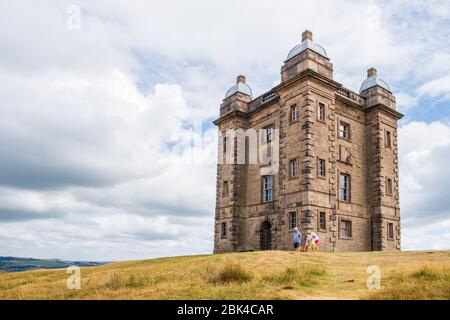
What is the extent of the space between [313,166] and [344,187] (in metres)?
4.11

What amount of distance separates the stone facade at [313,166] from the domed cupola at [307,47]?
0.39 feet

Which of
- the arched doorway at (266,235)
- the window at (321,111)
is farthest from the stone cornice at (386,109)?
the arched doorway at (266,235)

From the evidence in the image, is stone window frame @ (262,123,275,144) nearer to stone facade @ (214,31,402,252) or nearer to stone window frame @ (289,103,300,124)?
stone facade @ (214,31,402,252)

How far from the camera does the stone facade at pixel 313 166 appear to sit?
25.2 metres

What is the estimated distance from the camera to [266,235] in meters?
28.7

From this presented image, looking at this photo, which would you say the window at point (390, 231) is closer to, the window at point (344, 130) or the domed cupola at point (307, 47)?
the window at point (344, 130)

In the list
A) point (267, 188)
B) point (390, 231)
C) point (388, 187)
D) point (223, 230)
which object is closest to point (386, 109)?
point (388, 187)

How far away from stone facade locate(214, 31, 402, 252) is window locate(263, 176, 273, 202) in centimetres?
11

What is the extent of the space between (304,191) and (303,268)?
1154cm

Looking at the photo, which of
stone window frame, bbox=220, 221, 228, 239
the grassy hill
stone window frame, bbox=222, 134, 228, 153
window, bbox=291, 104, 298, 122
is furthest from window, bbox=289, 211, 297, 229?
the grassy hill

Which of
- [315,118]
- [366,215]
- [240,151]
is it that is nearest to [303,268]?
[315,118]
